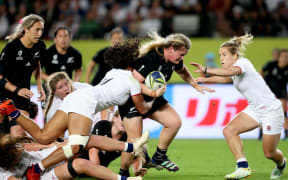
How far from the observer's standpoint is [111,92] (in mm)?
5750

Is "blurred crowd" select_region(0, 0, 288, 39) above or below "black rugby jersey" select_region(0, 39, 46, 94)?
above

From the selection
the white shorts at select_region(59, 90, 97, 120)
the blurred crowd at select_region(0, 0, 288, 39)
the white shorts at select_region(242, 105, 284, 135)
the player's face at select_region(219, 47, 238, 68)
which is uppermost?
the blurred crowd at select_region(0, 0, 288, 39)

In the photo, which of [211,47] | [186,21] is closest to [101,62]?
[186,21]

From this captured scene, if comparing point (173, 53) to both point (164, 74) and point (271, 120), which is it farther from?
point (271, 120)

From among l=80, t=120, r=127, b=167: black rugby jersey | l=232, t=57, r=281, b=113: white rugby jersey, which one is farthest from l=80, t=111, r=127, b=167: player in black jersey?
l=232, t=57, r=281, b=113: white rugby jersey

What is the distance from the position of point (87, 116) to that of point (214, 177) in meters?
2.08

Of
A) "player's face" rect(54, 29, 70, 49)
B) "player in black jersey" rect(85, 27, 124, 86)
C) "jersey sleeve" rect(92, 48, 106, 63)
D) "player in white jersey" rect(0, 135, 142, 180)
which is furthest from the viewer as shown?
"jersey sleeve" rect(92, 48, 106, 63)

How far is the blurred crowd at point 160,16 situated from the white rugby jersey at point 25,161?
8689 mm

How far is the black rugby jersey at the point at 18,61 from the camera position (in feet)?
23.9

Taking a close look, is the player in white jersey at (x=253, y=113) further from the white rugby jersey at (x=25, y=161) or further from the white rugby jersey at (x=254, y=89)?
the white rugby jersey at (x=25, y=161)

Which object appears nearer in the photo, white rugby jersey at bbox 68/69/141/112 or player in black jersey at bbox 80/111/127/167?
white rugby jersey at bbox 68/69/141/112

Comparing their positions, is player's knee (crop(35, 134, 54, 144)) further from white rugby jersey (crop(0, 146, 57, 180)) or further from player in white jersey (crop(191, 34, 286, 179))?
player in white jersey (crop(191, 34, 286, 179))

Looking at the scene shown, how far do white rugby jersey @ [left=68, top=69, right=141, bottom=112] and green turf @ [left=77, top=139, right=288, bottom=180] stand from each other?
1436 mm

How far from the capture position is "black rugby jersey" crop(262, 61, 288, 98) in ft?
38.5
